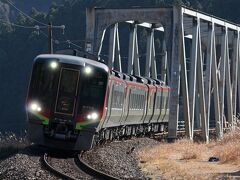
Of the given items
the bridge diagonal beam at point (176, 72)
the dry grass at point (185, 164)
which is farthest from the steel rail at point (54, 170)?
the bridge diagonal beam at point (176, 72)

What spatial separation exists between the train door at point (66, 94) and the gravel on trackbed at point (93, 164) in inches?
54.4

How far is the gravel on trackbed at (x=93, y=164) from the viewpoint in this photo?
48.2 feet

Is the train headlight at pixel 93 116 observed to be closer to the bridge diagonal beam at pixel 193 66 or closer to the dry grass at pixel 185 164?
the dry grass at pixel 185 164

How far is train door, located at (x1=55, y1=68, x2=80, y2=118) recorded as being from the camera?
63.2ft

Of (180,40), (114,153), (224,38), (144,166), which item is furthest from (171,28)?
(144,166)

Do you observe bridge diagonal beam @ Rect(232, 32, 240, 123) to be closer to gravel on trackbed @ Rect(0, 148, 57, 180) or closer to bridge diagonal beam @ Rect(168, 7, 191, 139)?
bridge diagonal beam @ Rect(168, 7, 191, 139)

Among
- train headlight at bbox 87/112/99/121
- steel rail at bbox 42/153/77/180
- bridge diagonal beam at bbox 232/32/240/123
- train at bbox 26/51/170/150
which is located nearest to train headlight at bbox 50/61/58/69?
Answer: train at bbox 26/51/170/150

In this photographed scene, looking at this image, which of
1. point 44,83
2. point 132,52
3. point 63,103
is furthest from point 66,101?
point 132,52

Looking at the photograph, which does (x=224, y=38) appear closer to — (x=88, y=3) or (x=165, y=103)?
(x=165, y=103)

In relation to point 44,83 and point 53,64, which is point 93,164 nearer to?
point 44,83

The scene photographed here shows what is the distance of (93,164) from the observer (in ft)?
58.2

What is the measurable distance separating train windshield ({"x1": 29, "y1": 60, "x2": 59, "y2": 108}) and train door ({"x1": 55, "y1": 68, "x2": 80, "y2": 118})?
0.18 metres

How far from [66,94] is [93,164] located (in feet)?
8.38

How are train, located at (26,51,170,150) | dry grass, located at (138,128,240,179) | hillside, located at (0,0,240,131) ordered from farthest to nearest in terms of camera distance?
hillside, located at (0,0,240,131), train, located at (26,51,170,150), dry grass, located at (138,128,240,179)
